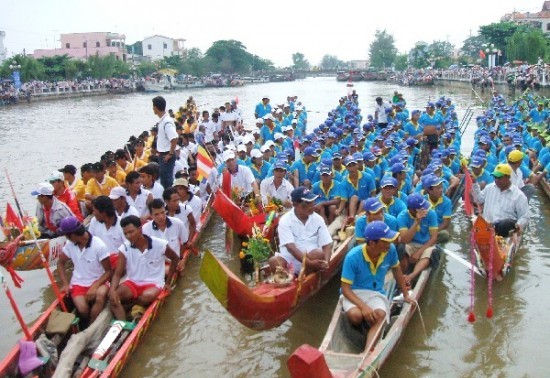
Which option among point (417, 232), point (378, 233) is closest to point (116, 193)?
point (378, 233)

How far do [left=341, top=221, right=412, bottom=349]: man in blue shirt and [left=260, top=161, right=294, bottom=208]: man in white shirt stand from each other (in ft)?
11.1

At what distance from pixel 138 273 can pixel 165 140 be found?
3.51 metres

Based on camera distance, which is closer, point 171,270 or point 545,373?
point 545,373

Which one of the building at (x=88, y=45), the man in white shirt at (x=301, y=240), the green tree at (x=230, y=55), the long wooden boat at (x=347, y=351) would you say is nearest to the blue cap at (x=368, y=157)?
the man in white shirt at (x=301, y=240)

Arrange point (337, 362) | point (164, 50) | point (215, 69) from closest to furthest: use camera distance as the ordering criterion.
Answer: point (337, 362), point (215, 69), point (164, 50)

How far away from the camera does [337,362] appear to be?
16.0 feet

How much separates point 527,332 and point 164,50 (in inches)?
4974

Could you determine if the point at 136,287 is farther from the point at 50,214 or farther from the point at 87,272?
the point at 50,214

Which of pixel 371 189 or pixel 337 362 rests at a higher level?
pixel 371 189

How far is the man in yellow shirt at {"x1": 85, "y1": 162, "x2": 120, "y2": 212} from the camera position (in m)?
8.88

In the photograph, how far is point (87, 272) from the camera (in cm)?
622

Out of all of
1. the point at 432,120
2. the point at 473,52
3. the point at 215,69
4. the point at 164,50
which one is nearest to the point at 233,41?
the point at 215,69

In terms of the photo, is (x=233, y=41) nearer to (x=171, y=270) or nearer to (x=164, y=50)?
(x=164, y=50)

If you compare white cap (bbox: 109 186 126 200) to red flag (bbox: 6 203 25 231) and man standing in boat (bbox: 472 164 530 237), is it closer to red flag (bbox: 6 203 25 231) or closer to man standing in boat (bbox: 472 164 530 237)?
red flag (bbox: 6 203 25 231)
